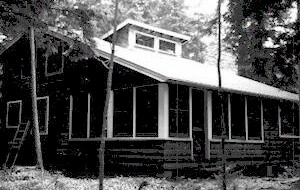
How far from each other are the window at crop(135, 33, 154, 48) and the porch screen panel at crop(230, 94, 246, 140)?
6.48 m

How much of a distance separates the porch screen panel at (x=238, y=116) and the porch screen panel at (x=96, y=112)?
4902mm

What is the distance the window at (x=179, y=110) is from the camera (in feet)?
45.3

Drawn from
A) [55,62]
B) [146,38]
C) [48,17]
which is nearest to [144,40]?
[146,38]

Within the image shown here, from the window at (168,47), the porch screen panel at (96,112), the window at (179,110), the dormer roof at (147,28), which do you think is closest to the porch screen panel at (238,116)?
the window at (179,110)

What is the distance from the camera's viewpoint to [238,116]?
16.2 metres

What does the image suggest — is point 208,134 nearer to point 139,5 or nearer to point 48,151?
point 48,151

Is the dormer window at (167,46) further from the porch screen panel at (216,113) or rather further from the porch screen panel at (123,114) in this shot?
the porch screen panel at (123,114)

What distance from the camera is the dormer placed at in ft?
Result: 65.7

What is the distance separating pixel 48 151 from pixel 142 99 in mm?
5420

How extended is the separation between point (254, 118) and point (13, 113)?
10.3 meters

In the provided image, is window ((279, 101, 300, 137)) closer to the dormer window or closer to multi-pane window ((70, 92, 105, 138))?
the dormer window

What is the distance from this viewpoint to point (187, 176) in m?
13.7

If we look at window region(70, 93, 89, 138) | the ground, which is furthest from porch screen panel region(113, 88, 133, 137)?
the ground

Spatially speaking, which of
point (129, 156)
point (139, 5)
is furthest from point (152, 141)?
point (139, 5)
